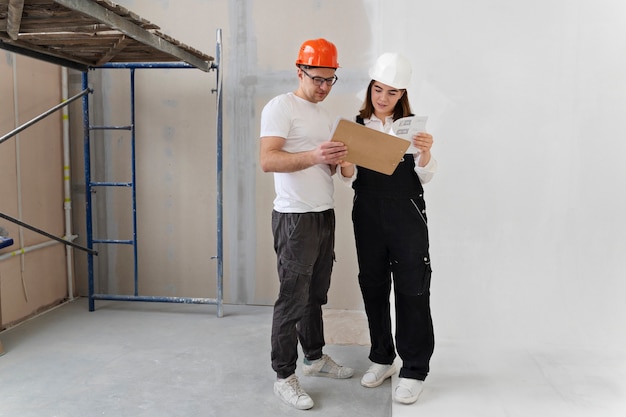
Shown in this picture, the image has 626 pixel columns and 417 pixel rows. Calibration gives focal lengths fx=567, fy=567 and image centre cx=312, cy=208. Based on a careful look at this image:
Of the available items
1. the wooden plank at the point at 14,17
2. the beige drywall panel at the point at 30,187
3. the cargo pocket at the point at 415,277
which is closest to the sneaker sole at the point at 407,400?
the cargo pocket at the point at 415,277

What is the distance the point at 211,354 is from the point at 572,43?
2.80 meters

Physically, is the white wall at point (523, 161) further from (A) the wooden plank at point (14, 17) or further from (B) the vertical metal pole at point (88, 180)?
(A) the wooden plank at point (14, 17)

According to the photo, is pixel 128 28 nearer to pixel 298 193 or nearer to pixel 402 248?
pixel 298 193

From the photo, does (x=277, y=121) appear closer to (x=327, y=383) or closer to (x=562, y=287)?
(x=327, y=383)

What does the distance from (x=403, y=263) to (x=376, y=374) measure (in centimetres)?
63

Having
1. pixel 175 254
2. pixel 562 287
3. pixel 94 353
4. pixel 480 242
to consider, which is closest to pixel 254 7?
pixel 175 254

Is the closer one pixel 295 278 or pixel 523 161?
pixel 295 278

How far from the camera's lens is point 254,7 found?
4.03 m

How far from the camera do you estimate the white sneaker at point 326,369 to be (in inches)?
114

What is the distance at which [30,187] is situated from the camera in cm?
386

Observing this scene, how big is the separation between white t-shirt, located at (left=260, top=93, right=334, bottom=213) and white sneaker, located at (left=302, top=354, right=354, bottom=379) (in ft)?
2.82

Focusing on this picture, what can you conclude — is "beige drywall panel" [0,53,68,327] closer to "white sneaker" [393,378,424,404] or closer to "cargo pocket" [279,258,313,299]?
"cargo pocket" [279,258,313,299]

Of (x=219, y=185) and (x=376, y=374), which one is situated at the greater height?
(x=219, y=185)

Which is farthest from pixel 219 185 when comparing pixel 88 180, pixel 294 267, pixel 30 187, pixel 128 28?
pixel 294 267
